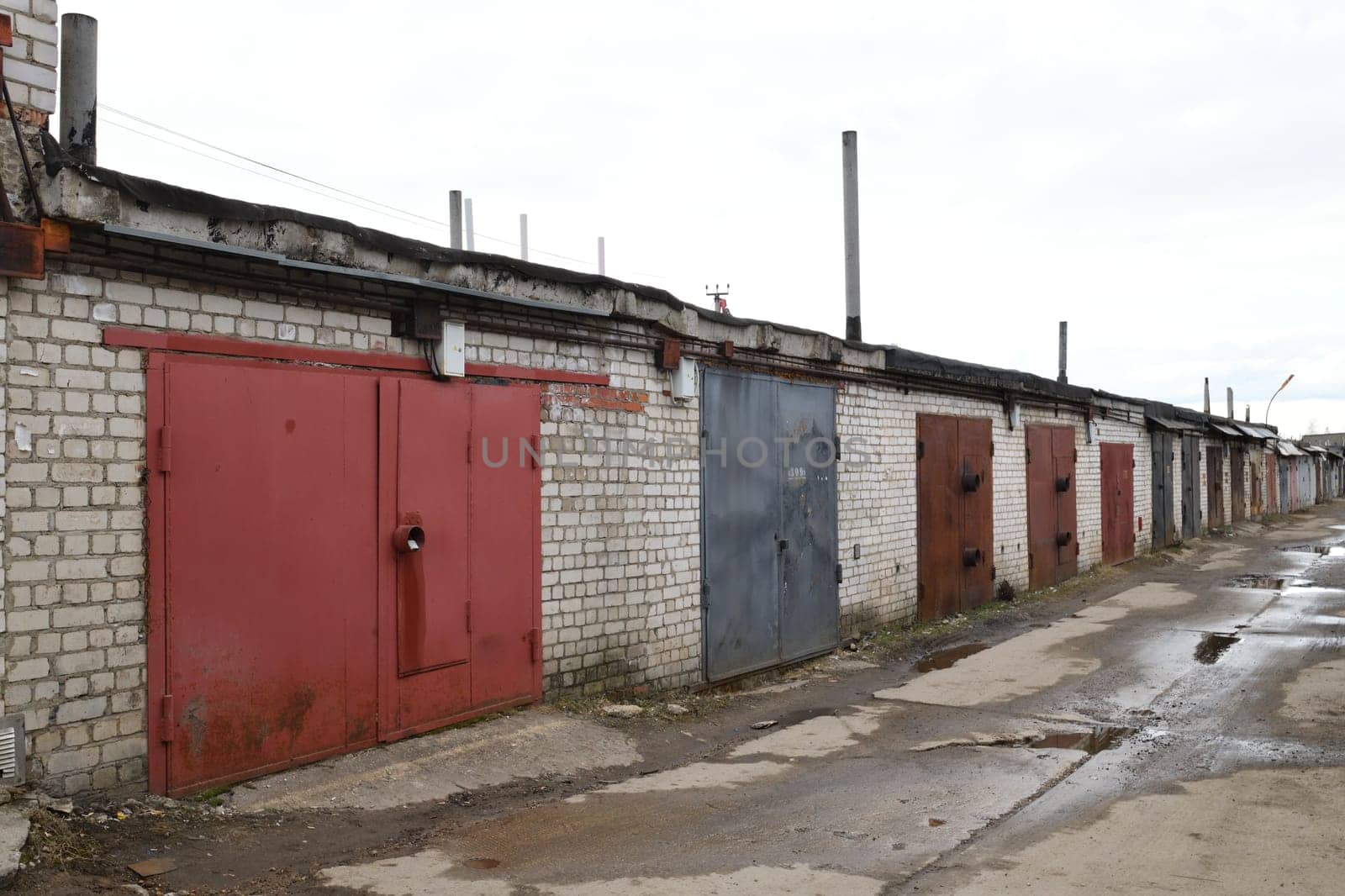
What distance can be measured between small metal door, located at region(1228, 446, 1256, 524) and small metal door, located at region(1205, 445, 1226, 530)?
57.1 inches

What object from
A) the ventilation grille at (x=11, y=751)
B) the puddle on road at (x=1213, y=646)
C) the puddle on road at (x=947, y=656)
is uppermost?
the ventilation grille at (x=11, y=751)

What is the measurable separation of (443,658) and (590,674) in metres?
1.49

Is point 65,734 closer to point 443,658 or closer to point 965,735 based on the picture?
point 443,658

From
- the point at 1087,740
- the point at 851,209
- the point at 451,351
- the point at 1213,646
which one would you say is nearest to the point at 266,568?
the point at 451,351

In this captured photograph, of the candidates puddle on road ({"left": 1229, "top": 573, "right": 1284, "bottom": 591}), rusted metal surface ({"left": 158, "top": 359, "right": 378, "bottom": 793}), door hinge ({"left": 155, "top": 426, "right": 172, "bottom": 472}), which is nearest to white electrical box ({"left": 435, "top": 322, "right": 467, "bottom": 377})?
rusted metal surface ({"left": 158, "top": 359, "right": 378, "bottom": 793})

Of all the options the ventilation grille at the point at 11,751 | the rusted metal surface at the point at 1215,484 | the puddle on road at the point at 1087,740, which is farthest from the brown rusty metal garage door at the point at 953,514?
the rusted metal surface at the point at 1215,484

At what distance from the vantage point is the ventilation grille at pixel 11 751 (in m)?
4.51

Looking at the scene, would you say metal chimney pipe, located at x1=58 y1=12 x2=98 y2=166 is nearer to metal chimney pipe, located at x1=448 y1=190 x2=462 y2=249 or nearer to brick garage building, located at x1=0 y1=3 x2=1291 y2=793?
brick garage building, located at x1=0 y1=3 x2=1291 y2=793

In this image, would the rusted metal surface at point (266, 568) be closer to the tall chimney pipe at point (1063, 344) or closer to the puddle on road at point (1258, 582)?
the puddle on road at point (1258, 582)

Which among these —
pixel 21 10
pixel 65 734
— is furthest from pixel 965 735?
pixel 21 10

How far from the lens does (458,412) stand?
264 inches

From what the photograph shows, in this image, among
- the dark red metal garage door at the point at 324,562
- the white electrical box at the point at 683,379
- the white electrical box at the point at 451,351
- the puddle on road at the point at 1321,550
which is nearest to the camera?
the dark red metal garage door at the point at 324,562

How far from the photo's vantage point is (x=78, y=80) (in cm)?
568

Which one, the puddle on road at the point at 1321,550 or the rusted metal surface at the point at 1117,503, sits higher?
the rusted metal surface at the point at 1117,503
